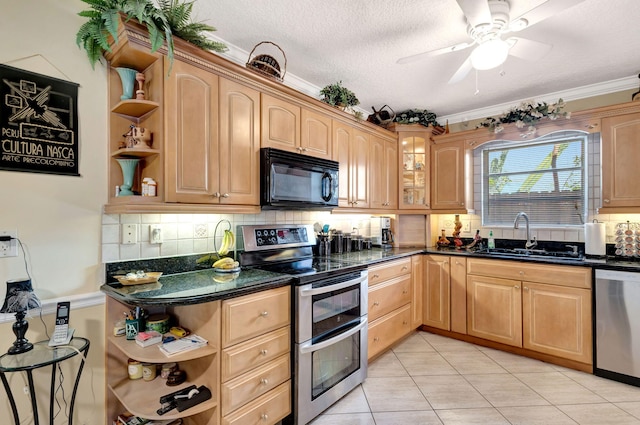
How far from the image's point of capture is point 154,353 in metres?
1.56

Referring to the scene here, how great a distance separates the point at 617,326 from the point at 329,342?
2.35 meters

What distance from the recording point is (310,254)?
2.85 metres

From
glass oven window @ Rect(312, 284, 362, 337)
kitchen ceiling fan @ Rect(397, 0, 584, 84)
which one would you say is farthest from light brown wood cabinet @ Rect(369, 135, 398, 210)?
kitchen ceiling fan @ Rect(397, 0, 584, 84)

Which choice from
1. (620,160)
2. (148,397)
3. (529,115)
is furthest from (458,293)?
(148,397)

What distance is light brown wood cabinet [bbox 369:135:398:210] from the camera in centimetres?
339

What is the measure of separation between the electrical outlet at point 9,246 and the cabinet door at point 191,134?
70 centimetres

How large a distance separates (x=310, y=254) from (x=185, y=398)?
1530 mm

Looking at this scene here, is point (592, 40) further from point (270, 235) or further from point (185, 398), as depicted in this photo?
point (185, 398)

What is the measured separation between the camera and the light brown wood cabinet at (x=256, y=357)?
5.28ft

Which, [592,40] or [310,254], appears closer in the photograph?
[592,40]

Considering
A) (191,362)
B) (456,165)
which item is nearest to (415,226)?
(456,165)

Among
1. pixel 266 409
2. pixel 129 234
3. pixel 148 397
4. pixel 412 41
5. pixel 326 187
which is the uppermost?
pixel 412 41

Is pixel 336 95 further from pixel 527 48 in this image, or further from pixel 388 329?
pixel 388 329

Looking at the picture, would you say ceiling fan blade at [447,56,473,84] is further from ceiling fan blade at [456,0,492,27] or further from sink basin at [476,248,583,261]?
sink basin at [476,248,583,261]
